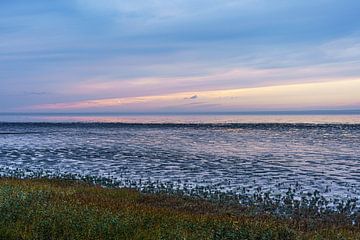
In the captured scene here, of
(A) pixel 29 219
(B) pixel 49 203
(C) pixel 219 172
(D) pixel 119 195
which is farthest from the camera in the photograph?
(C) pixel 219 172

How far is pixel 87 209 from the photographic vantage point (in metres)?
13.5

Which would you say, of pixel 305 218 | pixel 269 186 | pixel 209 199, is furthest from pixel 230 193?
pixel 305 218

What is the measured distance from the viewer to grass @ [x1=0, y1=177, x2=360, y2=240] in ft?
37.8

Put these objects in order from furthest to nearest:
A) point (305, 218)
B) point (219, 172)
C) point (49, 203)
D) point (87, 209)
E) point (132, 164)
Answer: point (132, 164)
point (219, 172)
point (305, 218)
point (49, 203)
point (87, 209)

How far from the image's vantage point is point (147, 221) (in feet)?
42.2

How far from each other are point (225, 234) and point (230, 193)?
9583 millimetres

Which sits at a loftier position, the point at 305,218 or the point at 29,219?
the point at 29,219

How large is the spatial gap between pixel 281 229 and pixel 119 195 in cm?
921

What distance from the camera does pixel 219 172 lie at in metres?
29.5

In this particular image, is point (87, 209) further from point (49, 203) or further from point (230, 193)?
point (230, 193)

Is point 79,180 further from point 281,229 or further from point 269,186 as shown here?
point 281,229

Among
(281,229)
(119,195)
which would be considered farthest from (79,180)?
(281,229)

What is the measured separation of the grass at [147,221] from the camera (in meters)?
11.5

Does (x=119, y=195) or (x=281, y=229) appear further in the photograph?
(x=119, y=195)
